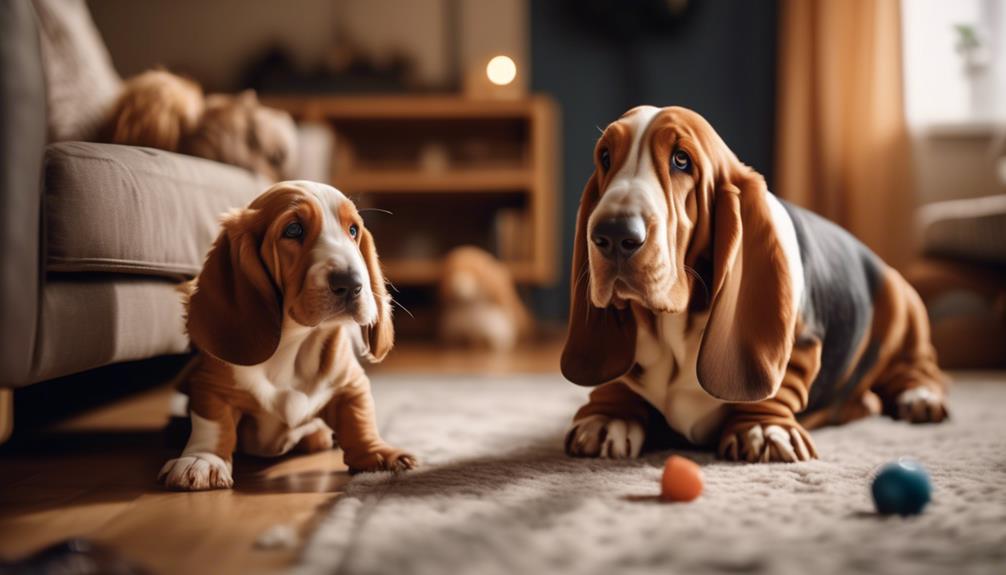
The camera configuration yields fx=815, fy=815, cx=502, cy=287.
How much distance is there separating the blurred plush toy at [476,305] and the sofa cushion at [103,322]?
85.4 inches

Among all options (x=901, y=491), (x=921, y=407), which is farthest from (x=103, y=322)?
(x=921, y=407)

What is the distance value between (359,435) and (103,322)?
0.45 m

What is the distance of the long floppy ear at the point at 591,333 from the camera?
132cm

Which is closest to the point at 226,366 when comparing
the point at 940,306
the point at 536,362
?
the point at 536,362

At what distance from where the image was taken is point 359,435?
4.15 ft

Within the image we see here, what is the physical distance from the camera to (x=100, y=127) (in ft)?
6.32

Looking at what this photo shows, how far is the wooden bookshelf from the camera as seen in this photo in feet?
13.5

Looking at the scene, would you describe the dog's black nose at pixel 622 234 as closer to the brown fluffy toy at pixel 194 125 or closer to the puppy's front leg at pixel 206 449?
the puppy's front leg at pixel 206 449

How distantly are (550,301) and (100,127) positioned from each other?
10.0ft

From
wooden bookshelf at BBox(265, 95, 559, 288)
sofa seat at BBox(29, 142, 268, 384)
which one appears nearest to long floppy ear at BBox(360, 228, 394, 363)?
sofa seat at BBox(29, 142, 268, 384)

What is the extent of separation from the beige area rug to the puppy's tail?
0.90 meters

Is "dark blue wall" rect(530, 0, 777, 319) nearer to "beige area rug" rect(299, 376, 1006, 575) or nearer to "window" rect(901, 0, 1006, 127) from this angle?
"window" rect(901, 0, 1006, 127)

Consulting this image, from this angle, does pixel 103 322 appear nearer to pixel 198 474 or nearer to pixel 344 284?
pixel 198 474

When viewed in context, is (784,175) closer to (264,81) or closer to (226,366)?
(264,81)
